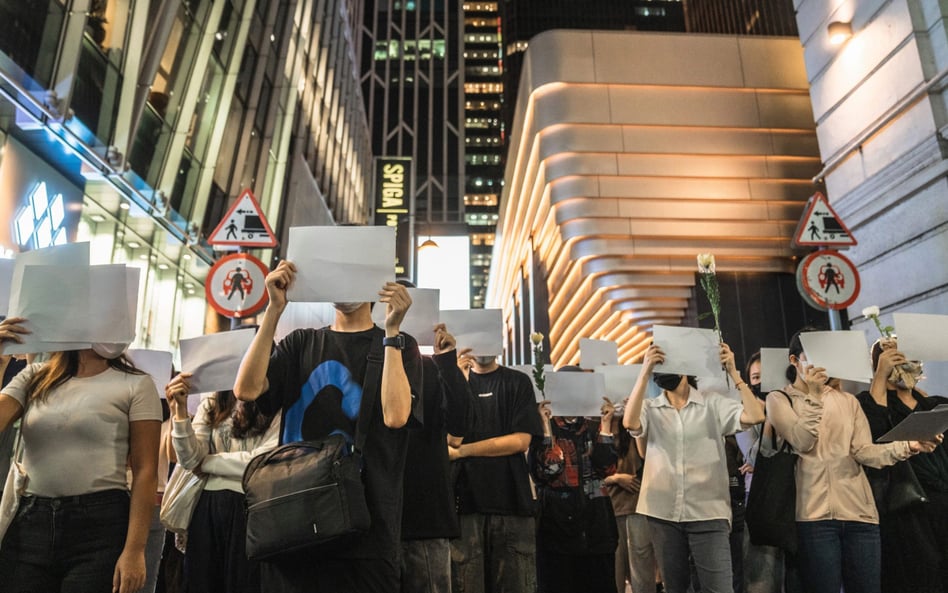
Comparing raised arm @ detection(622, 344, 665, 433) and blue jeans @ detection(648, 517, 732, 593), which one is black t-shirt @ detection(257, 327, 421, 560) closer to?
raised arm @ detection(622, 344, 665, 433)

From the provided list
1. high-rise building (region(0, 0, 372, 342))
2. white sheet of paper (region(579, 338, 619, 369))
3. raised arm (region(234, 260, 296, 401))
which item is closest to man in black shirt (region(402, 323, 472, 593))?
raised arm (region(234, 260, 296, 401))

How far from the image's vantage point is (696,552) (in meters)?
3.82

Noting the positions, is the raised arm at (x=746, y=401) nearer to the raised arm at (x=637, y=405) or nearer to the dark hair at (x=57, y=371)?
the raised arm at (x=637, y=405)

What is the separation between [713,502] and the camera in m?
3.82

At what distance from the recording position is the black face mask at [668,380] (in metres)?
4.18

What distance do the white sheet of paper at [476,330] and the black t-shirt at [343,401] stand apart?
1613 millimetres

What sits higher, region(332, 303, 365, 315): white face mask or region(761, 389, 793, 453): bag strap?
region(332, 303, 365, 315): white face mask

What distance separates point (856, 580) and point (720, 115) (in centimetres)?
1192

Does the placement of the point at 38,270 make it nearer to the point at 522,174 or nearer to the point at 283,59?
the point at 522,174

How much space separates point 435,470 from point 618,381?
9.65ft

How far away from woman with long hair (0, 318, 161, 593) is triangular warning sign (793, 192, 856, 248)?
6.74 meters

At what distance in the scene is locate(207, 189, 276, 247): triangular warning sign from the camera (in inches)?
264

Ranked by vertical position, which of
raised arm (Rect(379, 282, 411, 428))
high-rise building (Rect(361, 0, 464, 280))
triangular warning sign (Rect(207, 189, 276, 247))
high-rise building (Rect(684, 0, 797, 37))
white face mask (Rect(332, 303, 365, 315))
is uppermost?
high-rise building (Rect(361, 0, 464, 280))

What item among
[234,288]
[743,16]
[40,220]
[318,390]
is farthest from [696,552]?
[743,16]
